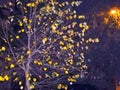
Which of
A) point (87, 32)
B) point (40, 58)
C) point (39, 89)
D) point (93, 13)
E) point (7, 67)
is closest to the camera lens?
point (40, 58)

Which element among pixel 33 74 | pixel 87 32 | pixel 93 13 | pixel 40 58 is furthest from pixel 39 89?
pixel 93 13

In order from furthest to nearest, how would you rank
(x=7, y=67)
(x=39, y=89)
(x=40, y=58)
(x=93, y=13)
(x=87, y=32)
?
(x=93, y=13), (x=87, y=32), (x=39, y=89), (x=7, y=67), (x=40, y=58)

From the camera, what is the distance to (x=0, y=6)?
21844 mm

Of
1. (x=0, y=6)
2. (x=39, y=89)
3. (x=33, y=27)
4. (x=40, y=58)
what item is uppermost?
(x=0, y=6)

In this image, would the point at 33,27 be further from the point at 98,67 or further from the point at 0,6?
the point at 98,67

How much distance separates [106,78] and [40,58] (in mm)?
10785

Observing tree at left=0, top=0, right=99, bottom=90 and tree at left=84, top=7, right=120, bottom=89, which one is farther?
tree at left=84, top=7, right=120, bottom=89

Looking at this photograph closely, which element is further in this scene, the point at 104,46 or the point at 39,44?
the point at 104,46

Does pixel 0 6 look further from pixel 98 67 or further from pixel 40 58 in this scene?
pixel 98 67

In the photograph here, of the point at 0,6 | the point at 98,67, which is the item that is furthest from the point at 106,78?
the point at 0,6

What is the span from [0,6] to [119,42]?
9.48m

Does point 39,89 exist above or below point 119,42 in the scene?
below

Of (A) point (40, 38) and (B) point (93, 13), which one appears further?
(B) point (93, 13)

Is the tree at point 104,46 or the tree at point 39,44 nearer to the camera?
the tree at point 39,44
